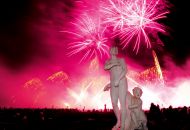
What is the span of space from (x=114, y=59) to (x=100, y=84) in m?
42.0

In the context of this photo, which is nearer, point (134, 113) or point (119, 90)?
point (119, 90)

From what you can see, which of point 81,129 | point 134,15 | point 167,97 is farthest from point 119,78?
point 167,97

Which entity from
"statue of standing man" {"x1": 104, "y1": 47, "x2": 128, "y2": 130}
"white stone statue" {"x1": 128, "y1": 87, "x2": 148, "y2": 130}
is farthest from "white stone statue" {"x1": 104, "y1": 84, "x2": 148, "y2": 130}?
"statue of standing man" {"x1": 104, "y1": 47, "x2": 128, "y2": 130}

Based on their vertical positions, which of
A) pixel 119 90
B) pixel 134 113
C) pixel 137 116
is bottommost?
pixel 137 116

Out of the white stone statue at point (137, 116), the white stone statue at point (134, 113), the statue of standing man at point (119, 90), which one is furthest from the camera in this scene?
the white stone statue at point (137, 116)

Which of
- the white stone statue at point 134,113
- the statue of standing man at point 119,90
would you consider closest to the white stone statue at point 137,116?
the white stone statue at point 134,113

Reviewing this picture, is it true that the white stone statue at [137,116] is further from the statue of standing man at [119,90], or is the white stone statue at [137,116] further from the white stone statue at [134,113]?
the statue of standing man at [119,90]

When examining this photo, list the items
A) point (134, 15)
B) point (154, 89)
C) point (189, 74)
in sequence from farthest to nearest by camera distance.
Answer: point (189, 74) < point (154, 89) < point (134, 15)

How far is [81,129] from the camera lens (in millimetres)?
17391

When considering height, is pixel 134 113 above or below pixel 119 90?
below

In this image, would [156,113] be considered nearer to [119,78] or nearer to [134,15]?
[119,78]

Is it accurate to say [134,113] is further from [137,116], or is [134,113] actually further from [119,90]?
[119,90]

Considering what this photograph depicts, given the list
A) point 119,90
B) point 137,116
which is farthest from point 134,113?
point 119,90

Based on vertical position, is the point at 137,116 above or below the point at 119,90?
below
